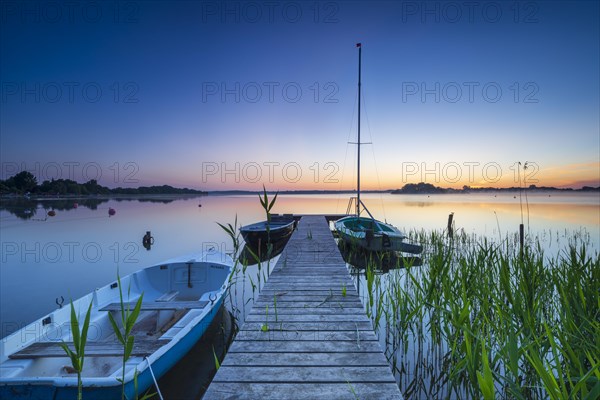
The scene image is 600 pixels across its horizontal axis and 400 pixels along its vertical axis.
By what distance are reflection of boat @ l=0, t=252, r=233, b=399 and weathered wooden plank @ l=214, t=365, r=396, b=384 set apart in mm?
900

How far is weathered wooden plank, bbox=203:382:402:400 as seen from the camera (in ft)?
6.22

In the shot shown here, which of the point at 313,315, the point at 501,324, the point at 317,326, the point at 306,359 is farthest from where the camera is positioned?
the point at 313,315

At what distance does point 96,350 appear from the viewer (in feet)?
10.2

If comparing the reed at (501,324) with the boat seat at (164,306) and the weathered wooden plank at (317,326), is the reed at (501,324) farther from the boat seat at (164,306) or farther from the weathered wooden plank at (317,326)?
the boat seat at (164,306)

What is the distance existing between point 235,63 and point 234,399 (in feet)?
44.9

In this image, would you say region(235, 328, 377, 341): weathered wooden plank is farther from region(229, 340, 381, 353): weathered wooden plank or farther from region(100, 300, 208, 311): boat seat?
region(100, 300, 208, 311): boat seat

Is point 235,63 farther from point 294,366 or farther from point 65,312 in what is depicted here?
point 294,366

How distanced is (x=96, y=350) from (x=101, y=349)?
0.04 m

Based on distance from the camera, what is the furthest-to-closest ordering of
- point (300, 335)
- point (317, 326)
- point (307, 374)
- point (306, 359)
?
1. point (317, 326)
2. point (300, 335)
3. point (306, 359)
4. point (307, 374)

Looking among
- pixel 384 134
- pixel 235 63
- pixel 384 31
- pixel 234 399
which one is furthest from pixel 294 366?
pixel 384 134

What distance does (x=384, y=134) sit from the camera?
16.1 meters

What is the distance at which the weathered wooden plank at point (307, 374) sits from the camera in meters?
2.09

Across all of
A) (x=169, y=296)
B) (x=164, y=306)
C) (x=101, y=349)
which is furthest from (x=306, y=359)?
(x=169, y=296)

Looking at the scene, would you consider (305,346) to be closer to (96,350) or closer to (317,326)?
(317,326)
